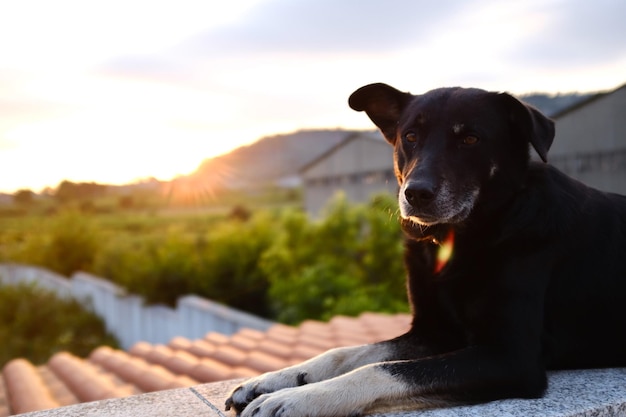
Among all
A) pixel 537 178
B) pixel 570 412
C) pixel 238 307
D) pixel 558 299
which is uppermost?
pixel 537 178

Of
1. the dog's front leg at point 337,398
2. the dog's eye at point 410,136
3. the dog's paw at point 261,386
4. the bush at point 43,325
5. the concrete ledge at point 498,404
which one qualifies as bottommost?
the bush at point 43,325

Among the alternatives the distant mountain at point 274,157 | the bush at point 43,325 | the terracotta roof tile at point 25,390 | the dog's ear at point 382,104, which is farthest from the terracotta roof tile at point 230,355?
the distant mountain at point 274,157

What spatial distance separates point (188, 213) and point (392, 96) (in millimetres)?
29640

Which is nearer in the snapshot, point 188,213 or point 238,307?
point 238,307

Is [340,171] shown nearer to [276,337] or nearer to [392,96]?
[276,337]

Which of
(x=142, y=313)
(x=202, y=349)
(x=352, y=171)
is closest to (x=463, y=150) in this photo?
(x=202, y=349)

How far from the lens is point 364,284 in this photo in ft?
33.8

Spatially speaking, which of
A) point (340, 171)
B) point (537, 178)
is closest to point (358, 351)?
point (537, 178)

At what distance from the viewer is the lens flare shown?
240 cm

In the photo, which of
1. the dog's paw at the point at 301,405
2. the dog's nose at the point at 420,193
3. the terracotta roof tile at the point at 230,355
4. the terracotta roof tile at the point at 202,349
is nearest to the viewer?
the dog's paw at the point at 301,405

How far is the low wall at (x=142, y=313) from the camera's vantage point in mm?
10188

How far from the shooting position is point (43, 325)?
617 inches

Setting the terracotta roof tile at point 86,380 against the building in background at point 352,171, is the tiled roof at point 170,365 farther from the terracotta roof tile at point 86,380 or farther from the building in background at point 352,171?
the building in background at point 352,171

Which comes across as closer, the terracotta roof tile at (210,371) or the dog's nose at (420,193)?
the dog's nose at (420,193)
